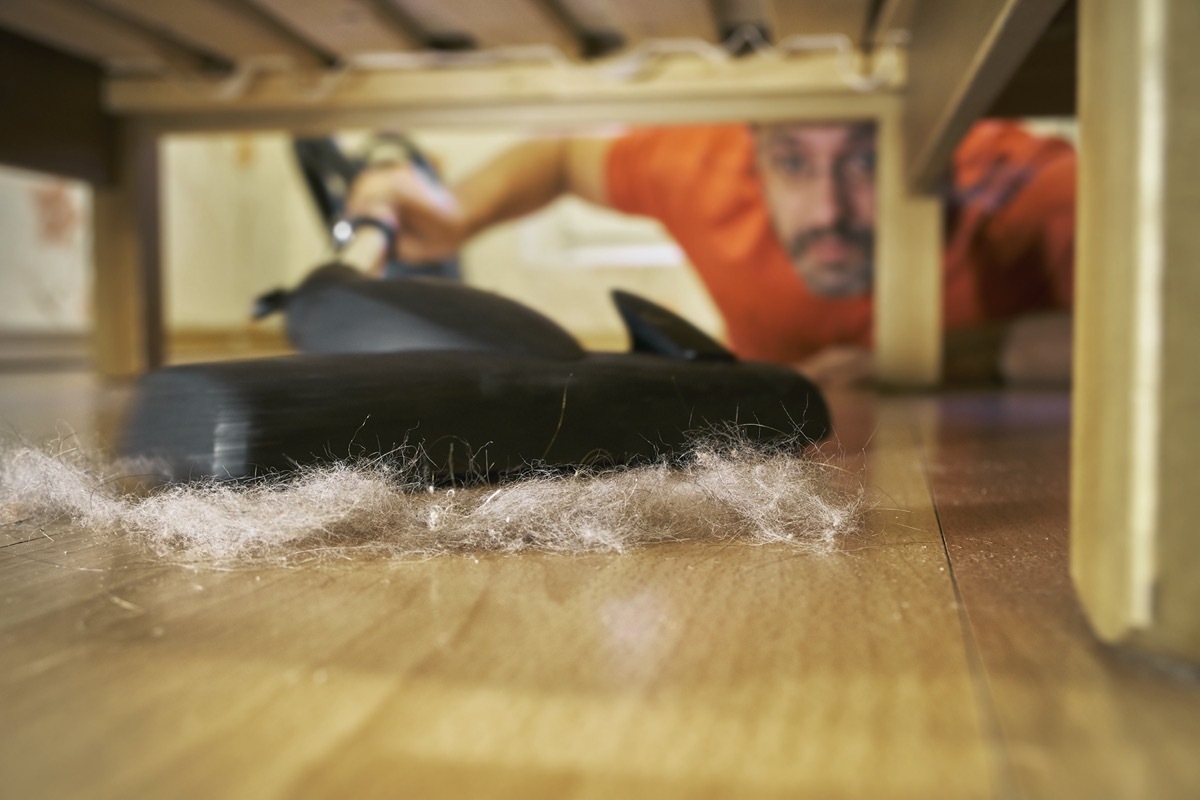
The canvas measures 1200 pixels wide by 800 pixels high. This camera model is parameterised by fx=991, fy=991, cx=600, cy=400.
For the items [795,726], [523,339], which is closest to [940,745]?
[795,726]

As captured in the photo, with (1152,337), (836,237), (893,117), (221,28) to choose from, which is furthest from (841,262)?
(1152,337)

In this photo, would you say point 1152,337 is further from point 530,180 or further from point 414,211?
point 414,211

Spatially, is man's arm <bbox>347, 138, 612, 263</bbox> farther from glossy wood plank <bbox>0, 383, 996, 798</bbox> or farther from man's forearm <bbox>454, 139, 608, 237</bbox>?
glossy wood plank <bbox>0, 383, 996, 798</bbox>

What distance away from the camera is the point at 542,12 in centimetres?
188

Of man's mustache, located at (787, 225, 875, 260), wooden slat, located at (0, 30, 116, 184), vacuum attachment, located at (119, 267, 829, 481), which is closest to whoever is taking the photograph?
vacuum attachment, located at (119, 267, 829, 481)

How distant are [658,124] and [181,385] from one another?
5.64 ft

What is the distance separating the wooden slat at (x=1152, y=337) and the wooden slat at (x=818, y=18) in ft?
4.93

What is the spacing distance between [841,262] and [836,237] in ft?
0.23

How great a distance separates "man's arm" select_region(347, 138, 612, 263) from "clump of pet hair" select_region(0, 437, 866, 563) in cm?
241

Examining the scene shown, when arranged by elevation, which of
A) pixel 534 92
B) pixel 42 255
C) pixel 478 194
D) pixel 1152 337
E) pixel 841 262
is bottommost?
pixel 1152 337

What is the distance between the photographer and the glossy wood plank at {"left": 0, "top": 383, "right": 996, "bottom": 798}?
0.90ft

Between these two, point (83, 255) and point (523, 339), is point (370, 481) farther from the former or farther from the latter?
point (83, 255)

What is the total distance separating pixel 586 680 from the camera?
1.13 feet

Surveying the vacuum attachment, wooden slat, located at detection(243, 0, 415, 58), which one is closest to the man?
wooden slat, located at detection(243, 0, 415, 58)
